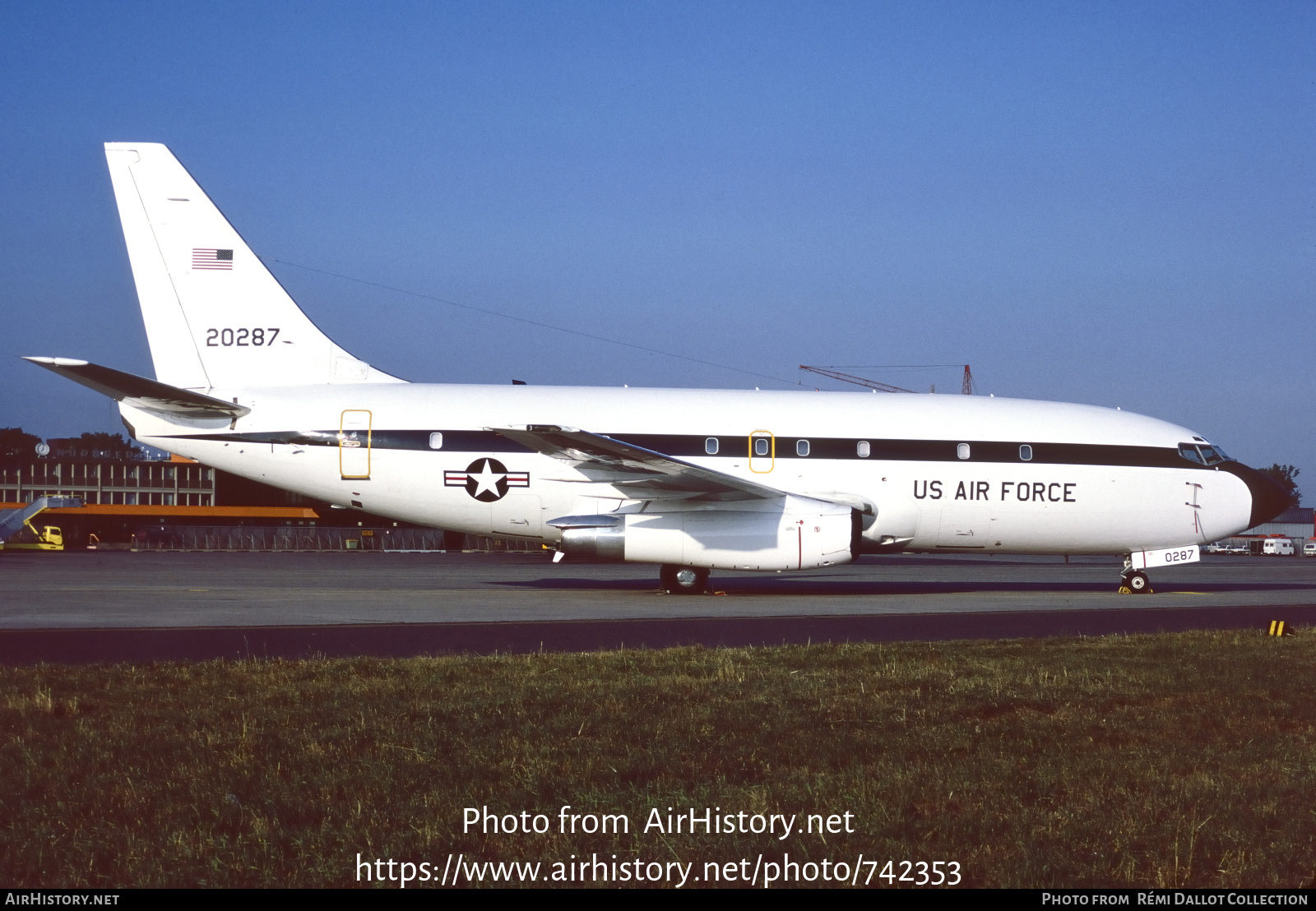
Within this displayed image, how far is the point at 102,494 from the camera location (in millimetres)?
86812

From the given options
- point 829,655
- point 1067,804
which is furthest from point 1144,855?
point 829,655

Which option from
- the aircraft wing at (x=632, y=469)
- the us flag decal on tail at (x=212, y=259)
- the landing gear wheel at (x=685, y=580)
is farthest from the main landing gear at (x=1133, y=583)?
the us flag decal on tail at (x=212, y=259)

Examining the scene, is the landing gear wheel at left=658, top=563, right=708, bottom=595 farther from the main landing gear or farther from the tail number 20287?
the tail number 20287

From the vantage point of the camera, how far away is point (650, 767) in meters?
6.06

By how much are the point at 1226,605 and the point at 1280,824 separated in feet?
53.8

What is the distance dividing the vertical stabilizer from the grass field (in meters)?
13.1

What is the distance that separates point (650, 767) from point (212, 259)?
18.7m

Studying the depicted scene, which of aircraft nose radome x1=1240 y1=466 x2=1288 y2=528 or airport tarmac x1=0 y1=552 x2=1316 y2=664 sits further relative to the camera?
aircraft nose radome x1=1240 y1=466 x2=1288 y2=528

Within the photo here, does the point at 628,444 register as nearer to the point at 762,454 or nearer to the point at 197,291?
the point at 762,454

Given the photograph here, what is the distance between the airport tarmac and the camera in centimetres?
1253

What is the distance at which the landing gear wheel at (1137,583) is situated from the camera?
909 inches

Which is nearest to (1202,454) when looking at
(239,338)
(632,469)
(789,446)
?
(789,446)

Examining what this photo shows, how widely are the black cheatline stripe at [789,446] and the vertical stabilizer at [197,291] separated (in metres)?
1.73

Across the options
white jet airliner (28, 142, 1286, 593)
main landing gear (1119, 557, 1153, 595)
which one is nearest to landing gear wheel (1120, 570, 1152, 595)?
main landing gear (1119, 557, 1153, 595)
